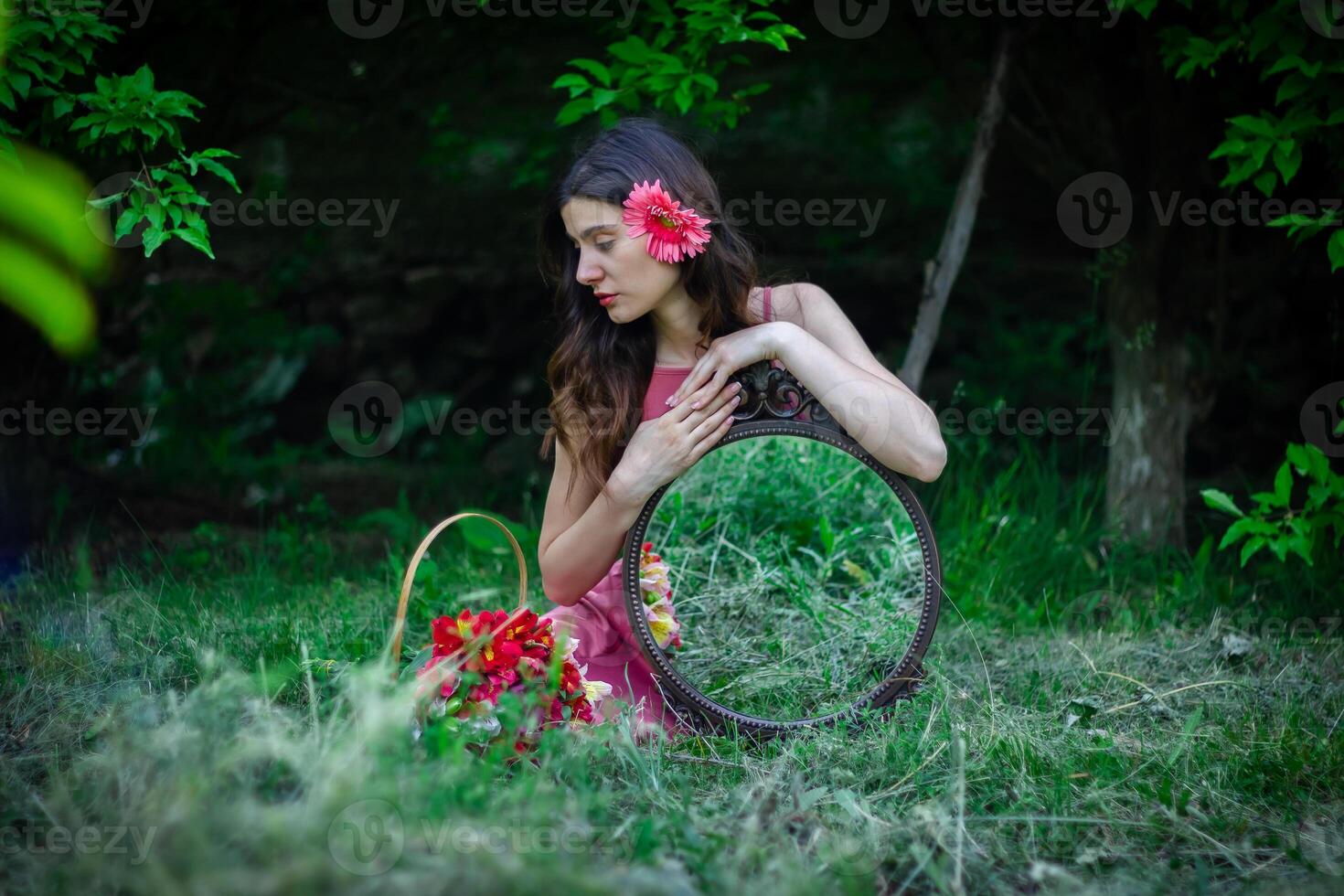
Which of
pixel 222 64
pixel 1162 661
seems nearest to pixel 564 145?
pixel 222 64

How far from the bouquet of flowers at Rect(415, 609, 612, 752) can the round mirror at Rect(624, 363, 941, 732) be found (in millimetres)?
233

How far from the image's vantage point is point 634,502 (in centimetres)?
245

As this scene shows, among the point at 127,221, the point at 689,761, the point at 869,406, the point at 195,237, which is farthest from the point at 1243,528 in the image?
the point at 127,221

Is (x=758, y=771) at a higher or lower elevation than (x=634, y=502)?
lower

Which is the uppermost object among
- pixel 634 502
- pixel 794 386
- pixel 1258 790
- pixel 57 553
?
pixel 794 386

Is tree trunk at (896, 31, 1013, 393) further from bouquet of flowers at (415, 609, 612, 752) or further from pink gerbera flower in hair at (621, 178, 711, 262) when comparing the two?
bouquet of flowers at (415, 609, 612, 752)

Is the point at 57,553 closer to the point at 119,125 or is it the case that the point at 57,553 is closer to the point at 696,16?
the point at 119,125

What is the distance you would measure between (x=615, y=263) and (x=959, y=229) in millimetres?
1714

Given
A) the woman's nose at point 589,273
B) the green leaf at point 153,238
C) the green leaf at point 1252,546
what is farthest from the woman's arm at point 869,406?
the green leaf at point 153,238

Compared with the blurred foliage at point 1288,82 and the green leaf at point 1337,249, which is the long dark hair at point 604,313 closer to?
the blurred foliage at point 1288,82

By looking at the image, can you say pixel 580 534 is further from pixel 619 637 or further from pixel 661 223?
pixel 661 223

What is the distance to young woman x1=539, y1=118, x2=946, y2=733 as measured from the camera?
241 centimetres

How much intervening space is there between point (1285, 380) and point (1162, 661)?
2086 millimetres

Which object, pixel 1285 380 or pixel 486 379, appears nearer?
pixel 1285 380
